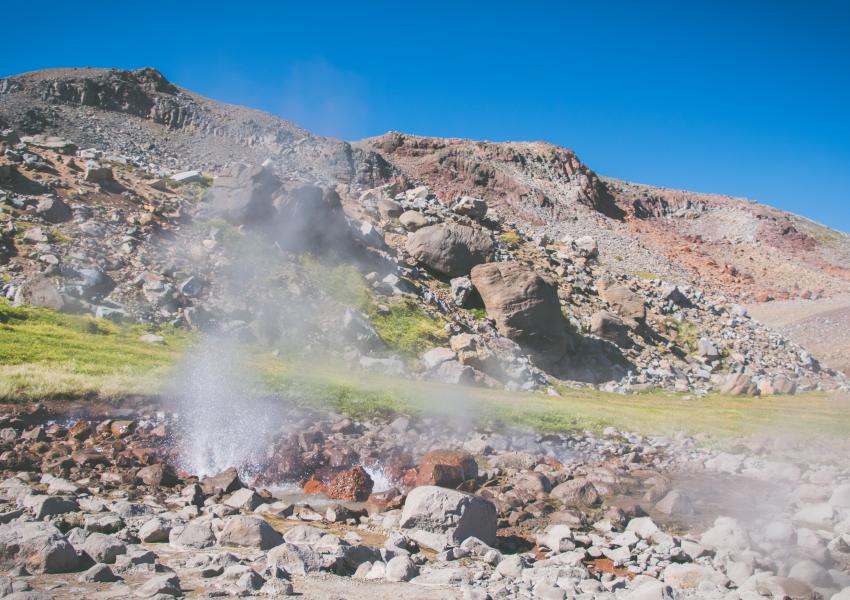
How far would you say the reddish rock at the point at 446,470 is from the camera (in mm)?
13602

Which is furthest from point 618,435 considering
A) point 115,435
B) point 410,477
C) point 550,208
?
point 550,208

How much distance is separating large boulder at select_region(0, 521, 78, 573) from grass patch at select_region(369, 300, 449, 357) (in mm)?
20594

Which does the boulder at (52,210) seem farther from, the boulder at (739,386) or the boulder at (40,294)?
the boulder at (739,386)

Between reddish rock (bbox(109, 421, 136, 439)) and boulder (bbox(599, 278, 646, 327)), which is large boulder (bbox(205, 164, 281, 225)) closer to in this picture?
reddish rock (bbox(109, 421, 136, 439))

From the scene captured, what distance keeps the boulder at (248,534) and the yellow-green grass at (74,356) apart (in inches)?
399

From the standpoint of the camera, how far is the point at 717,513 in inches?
509

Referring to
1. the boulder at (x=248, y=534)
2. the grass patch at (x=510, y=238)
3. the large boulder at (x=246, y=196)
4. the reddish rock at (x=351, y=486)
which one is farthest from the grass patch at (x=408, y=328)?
the boulder at (x=248, y=534)

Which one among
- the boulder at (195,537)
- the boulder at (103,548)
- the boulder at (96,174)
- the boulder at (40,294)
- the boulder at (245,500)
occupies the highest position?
the boulder at (96,174)

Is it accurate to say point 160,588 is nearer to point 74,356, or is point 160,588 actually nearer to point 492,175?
point 74,356

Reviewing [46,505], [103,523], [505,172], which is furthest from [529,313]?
[505,172]

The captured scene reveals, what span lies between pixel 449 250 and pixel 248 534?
1160 inches

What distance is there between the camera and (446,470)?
45.4ft

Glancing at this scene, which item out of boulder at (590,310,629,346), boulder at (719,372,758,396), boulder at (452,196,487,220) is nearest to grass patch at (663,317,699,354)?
boulder at (590,310,629,346)

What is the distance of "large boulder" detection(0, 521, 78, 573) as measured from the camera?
670 centimetres
